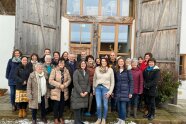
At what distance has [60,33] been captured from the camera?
1037 cm

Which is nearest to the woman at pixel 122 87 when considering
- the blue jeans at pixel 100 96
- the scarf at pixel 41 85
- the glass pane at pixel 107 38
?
the blue jeans at pixel 100 96

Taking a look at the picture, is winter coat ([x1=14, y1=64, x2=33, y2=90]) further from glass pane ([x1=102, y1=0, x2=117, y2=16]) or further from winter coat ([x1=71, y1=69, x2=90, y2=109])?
glass pane ([x1=102, y1=0, x2=117, y2=16])

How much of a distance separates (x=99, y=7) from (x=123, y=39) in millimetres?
1652

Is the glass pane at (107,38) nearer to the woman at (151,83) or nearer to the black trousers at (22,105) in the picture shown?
the woman at (151,83)

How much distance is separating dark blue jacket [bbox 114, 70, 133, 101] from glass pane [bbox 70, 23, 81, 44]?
427 centimetres

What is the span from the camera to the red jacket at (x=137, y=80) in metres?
7.04

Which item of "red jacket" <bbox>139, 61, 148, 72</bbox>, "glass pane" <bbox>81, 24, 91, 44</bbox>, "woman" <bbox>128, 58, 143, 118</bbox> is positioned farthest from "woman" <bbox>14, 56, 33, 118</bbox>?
"glass pane" <bbox>81, 24, 91, 44</bbox>

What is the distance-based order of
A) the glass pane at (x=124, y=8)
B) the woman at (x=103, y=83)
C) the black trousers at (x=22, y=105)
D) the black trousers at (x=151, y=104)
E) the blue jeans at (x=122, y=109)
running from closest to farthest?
the woman at (x=103, y=83)
the blue jeans at (x=122, y=109)
the black trousers at (x=22, y=105)
the black trousers at (x=151, y=104)
the glass pane at (x=124, y=8)

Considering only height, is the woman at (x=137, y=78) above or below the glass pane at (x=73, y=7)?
below

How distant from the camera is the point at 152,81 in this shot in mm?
7090

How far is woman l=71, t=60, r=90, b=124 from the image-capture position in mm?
6391

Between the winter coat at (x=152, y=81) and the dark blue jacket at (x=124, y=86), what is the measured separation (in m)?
0.73

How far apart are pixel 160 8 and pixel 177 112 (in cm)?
371

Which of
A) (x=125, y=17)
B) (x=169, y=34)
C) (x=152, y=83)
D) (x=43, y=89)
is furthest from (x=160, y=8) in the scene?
(x=43, y=89)
